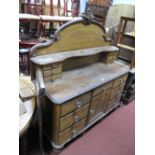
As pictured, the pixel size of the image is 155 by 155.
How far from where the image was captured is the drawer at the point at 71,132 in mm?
1386

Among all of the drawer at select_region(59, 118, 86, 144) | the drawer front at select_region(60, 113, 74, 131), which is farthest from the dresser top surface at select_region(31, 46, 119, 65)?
the drawer at select_region(59, 118, 86, 144)

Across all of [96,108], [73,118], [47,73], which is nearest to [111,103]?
[96,108]

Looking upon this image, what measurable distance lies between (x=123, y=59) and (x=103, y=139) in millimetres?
1209

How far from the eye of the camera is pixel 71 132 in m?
1.47

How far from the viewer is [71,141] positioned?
1.62m

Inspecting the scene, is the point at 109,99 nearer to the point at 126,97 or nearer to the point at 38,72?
the point at 126,97

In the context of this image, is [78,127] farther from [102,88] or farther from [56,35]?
[56,35]

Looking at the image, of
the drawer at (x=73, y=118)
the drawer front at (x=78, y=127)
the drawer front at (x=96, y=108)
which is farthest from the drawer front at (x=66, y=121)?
the drawer front at (x=96, y=108)

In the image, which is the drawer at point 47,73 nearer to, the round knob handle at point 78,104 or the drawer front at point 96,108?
the round knob handle at point 78,104

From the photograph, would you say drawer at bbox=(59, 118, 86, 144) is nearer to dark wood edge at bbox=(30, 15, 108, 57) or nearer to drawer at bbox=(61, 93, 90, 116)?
drawer at bbox=(61, 93, 90, 116)

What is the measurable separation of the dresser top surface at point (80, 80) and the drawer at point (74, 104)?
0.17 feet

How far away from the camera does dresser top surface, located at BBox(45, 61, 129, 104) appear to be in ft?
4.00

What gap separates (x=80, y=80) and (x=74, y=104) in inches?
10.8
